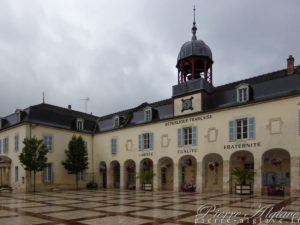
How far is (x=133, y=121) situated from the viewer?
26953 millimetres

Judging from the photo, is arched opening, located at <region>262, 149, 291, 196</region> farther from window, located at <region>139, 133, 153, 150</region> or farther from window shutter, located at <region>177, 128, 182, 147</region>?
window, located at <region>139, 133, 153, 150</region>

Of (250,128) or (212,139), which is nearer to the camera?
Answer: (250,128)

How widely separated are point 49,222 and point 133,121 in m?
18.5

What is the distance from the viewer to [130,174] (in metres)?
28.0

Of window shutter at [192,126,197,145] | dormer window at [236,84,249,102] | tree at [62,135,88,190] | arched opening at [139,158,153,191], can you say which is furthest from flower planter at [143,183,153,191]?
dormer window at [236,84,249,102]

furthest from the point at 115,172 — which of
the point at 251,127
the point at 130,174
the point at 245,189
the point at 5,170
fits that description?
the point at 251,127

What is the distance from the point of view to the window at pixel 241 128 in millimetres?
18234

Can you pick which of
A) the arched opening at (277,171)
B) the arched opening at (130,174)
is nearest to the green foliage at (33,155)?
the arched opening at (130,174)

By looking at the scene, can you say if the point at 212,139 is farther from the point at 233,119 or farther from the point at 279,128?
the point at 279,128

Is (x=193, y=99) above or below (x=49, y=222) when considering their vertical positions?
above

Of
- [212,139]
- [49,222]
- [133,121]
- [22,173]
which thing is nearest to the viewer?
[49,222]

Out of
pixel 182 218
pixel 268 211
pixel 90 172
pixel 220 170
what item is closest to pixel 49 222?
pixel 182 218

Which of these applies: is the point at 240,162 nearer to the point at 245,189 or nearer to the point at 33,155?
the point at 245,189

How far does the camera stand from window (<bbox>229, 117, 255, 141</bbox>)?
18234mm
